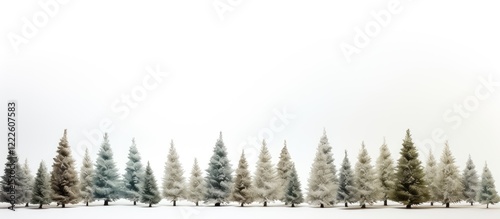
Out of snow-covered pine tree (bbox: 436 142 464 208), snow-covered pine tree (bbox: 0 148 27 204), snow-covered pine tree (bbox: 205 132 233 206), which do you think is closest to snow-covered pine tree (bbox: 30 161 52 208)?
snow-covered pine tree (bbox: 0 148 27 204)

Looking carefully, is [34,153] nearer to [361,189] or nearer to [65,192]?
[65,192]

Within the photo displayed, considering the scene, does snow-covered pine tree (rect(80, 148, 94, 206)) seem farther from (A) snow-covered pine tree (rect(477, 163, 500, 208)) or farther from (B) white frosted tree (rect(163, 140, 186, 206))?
(A) snow-covered pine tree (rect(477, 163, 500, 208))

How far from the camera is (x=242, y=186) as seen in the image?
905 inches

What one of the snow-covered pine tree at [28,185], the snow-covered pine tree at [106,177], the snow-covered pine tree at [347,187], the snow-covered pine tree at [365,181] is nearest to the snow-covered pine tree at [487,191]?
the snow-covered pine tree at [365,181]

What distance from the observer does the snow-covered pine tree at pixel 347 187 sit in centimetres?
2252

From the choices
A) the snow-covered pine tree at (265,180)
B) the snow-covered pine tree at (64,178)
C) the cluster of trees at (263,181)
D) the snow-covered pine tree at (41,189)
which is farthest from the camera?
the snow-covered pine tree at (64,178)

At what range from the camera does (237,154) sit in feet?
76.1

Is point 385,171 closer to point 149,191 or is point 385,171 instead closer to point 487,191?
point 487,191

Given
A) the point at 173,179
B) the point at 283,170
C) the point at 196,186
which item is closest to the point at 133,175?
the point at 173,179

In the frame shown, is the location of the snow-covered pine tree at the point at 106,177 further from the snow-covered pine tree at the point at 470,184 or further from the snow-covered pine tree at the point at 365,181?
the snow-covered pine tree at the point at 470,184

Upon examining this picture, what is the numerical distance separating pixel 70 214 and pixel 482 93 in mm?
16176

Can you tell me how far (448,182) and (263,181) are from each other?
22.9ft

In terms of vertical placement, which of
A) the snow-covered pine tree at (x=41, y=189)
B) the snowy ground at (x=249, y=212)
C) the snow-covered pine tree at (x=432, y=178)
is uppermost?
the snow-covered pine tree at (x=432, y=178)

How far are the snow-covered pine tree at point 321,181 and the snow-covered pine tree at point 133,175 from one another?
21.1ft
